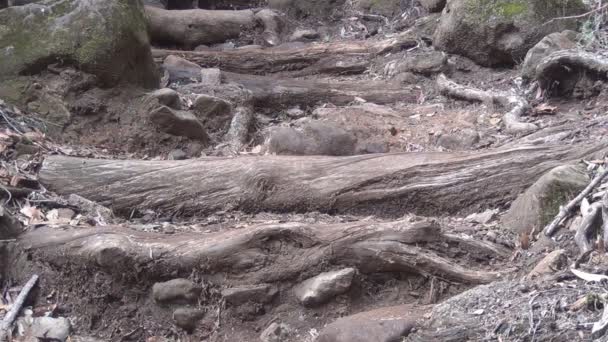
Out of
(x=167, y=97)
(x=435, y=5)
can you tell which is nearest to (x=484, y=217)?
(x=167, y=97)

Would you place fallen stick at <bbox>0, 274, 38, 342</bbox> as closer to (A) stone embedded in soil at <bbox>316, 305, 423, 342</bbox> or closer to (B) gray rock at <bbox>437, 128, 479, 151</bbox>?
(A) stone embedded in soil at <bbox>316, 305, 423, 342</bbox>

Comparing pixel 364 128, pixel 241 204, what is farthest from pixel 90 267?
pixel 364 128

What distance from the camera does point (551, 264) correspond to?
11.4 ft

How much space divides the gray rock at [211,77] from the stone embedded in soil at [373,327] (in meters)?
4.63

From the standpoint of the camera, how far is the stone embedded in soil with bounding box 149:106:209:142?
19.9 feet

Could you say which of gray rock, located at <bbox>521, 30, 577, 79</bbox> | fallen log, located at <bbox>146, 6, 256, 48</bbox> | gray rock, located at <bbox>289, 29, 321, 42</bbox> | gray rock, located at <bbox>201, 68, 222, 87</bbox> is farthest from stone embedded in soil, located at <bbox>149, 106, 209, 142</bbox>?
gray rock, located at <bbox>289, 29, 321, 42</bbox>

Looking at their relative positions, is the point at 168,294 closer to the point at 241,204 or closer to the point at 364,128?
the point at 241,204

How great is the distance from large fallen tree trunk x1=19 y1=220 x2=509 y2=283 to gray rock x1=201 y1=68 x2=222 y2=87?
3.83 metres

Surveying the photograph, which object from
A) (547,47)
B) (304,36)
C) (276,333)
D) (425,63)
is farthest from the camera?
(304,36)

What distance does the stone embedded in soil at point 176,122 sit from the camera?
6070 mm

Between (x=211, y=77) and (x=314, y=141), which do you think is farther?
(x=211, y=77)

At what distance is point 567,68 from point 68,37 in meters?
4.37

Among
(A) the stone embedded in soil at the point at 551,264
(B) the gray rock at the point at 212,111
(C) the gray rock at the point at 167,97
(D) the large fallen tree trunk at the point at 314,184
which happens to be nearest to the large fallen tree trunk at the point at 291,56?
(B) the gray rock at the point at 212,111

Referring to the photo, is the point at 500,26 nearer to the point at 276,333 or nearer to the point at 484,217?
the point at 484,217
